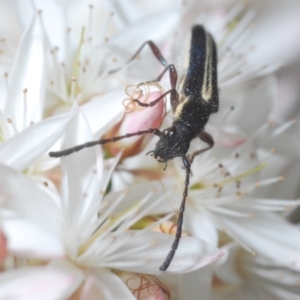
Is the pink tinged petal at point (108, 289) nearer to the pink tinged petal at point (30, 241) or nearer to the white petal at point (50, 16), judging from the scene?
the pink tinged petal at point (30, 241)

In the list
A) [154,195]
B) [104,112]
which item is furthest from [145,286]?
[104,112]

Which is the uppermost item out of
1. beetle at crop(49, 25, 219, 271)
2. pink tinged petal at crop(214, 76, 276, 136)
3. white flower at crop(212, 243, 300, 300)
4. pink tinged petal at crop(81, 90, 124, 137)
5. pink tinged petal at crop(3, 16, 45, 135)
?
pink tinged petal at crop(3, 16, 45, 135)

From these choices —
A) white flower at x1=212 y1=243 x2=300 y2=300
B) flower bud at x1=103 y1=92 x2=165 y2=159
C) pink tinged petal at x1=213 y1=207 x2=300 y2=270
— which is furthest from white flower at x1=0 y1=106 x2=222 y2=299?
white flower at x1=212 y1=243 x2=300 y2=300

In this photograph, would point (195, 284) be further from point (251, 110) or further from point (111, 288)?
point (251, 110)

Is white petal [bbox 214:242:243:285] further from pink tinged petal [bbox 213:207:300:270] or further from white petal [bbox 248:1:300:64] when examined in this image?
white petal [bbox 248:1:300:64]

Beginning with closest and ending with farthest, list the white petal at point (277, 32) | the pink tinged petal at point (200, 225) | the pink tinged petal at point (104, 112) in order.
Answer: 1. the pink tinged petal at point (104, 112)
2. the pink tinged petal at point (200, 225)
3. the white petal at point (277, 32)

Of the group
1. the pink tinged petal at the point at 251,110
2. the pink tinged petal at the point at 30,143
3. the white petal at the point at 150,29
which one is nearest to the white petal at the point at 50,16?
the white petal at the point at 150,29
